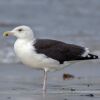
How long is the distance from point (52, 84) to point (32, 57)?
35.7 inches

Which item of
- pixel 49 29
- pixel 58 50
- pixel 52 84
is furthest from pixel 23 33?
pixel 49 29

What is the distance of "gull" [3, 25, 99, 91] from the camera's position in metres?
12.1

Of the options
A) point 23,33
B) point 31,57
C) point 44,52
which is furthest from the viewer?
point 23,33

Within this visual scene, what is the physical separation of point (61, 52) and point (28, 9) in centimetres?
1410

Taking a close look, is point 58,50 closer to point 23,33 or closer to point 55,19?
point 23,33

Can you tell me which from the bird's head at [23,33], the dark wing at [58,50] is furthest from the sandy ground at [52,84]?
the bird's head at [23,33]

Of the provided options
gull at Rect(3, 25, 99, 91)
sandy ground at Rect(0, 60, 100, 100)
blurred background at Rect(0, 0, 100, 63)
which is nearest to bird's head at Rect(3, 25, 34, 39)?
gull at Rect(3, 25, 99, 91)

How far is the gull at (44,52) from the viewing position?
477 inches

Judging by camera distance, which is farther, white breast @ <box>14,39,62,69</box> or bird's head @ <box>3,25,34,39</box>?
bird's head @ <box>3,25,34,39</box>

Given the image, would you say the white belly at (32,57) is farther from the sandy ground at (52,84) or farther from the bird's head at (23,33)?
A: the sandy ground at (52,84)

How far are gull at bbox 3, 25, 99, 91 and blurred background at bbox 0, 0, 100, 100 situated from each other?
1.51ft

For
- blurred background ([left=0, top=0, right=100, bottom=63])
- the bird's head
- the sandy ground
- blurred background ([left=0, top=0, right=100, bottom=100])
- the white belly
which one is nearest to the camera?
the sandy ground

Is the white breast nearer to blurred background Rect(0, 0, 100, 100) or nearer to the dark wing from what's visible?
the dark wing

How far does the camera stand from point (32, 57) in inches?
477
